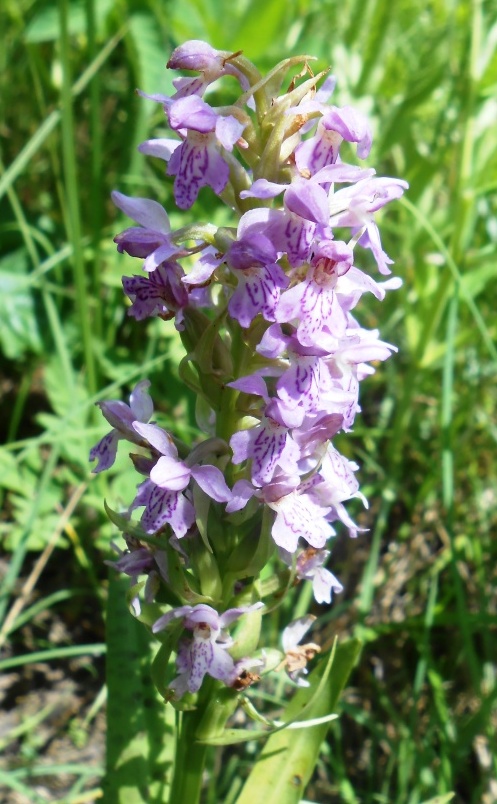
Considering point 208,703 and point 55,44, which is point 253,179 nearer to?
point 208,703

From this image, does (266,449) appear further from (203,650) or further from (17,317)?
(17,317)

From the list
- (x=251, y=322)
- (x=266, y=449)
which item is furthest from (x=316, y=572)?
(x=251, y=322)

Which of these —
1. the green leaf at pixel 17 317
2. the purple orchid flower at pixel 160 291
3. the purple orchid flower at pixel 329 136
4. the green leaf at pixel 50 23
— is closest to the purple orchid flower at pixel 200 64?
the purple orchid flower at pixel 329 136

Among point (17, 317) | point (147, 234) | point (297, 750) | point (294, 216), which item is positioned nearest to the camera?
point (294, 216)

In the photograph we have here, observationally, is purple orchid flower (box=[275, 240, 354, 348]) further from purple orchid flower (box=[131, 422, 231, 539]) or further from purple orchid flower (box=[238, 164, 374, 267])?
purple orchid flower (box=[131, 422, 231, 539])

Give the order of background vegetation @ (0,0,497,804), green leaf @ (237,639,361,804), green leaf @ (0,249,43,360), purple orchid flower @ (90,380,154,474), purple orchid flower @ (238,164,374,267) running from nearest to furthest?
purple orchid flower @ (238,164,374,267) → purple orchid flower @ (90,380,154,474) → green leaf @ (237,639,361,804) → background vegetation @ (0,0,497,804) → green leaf @ (0,249,43,360)

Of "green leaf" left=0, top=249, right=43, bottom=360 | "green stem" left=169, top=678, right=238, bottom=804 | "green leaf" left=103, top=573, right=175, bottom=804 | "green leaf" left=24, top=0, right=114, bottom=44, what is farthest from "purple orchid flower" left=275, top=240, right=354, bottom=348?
"green leaf" left=24, top=0, right=114, bottom=44
